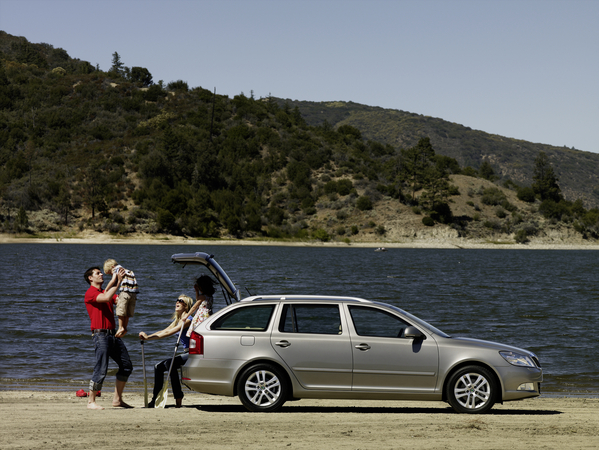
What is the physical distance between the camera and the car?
30.5ft

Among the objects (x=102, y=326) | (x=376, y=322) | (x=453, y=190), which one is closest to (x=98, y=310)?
(x=102, y=326)

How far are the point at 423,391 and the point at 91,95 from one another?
134 meters

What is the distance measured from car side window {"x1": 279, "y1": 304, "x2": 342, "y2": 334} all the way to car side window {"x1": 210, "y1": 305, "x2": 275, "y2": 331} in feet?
0.79

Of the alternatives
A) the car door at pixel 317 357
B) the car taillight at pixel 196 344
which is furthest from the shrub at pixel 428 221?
the car taillight at pixel 196 344

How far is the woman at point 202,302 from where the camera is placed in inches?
383

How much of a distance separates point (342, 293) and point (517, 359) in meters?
28.6

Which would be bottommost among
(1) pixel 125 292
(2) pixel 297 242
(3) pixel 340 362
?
(3) pixel 340 362

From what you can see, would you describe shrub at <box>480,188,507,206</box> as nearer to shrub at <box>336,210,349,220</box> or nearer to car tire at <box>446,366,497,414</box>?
shrub at <box>336,210,349,220</box>

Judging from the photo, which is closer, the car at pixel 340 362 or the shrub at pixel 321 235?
the car at pixel 340 362

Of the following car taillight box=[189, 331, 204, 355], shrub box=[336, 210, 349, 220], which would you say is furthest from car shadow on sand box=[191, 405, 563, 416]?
shrub box=[336, 210, 349, 220]

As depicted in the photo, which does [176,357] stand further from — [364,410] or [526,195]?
[526,195]

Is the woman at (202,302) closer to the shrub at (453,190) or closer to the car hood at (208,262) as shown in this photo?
the car hood at (208,262)

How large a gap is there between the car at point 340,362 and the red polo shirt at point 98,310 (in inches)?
47.7

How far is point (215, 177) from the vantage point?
374 feet
